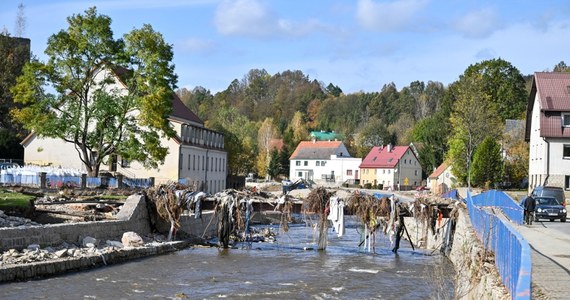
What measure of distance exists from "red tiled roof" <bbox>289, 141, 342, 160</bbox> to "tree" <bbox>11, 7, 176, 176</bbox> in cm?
6928

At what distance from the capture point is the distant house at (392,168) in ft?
364

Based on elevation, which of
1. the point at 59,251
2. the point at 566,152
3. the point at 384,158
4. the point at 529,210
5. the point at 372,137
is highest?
the point at 372,137

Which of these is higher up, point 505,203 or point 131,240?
point 505,203

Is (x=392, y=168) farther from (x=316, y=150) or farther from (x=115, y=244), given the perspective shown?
(x=115, y=244)

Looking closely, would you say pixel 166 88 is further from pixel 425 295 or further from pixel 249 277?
→ pixel 425 295

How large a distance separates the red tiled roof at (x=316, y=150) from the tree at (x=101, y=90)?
69.3 meters

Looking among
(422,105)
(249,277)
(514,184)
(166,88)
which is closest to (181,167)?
(166,88)

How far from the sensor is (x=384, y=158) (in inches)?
4454

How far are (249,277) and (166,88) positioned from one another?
28565 millimetres

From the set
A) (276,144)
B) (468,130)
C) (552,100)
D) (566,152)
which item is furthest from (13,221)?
(276,144)

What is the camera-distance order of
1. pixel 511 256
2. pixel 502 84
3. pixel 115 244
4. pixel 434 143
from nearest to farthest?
pixel 511 256
pixel 115 244
pixel 502 84
pixel 434 143

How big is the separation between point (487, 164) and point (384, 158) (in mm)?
42674

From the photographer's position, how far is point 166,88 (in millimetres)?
51281

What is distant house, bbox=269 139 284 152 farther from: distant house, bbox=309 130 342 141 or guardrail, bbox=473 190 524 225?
guardrail, bbox=473 190 524 225
